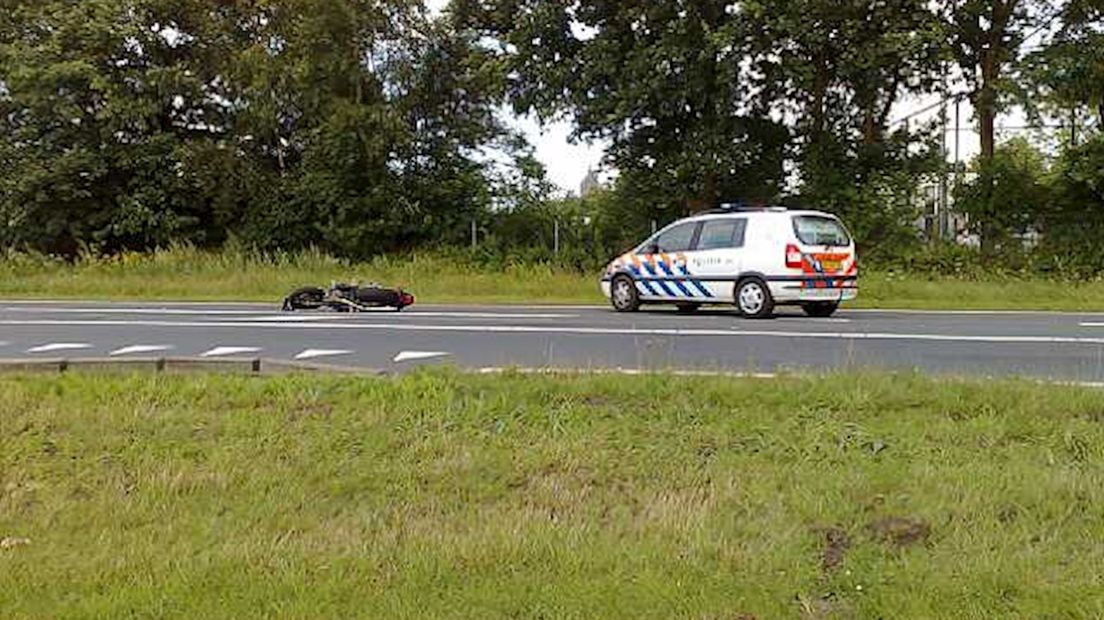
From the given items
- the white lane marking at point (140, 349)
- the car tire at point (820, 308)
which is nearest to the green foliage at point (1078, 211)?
the car tire at point (820, 308)

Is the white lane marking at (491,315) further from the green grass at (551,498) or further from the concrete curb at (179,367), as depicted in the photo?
the green grass at (551,498)

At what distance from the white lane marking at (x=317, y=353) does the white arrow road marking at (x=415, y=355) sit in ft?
2.11

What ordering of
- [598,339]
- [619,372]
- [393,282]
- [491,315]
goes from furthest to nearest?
1. [393,282]
2. [491,315]
3. [598,339]
4. [619,372]

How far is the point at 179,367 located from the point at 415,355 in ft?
8.70

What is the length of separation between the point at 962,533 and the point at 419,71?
27.0 meters

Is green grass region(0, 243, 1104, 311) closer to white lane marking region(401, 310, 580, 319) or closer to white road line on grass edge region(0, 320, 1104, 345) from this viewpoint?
white lane marking region(401, 310, 580, 319)

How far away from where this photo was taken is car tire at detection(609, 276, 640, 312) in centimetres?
1736

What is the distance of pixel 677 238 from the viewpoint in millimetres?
16844

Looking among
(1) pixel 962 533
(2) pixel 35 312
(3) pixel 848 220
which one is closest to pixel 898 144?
(3) pixel 848 220

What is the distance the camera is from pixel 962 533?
4.57 metres

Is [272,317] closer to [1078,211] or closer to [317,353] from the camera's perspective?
[317,353]

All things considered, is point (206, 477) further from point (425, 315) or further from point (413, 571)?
point (425, 315)

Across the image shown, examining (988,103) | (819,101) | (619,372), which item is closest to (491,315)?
(619,372)

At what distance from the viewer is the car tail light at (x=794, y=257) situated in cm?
1523
